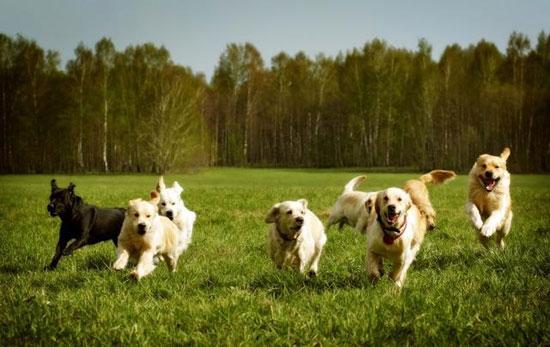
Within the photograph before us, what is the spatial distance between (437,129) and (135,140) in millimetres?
28253

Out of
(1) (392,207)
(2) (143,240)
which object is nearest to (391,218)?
(1) (392,207)

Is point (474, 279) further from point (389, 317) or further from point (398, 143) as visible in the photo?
point (398, 143)

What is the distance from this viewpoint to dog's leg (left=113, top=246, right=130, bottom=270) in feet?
20.4

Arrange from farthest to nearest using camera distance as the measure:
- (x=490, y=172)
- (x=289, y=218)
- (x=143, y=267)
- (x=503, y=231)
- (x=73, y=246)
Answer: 1. (x=503, y=231)
2. (x=490, y=172)
3. (x=73, y=246)
4. (x=289, y=218)
5. (x=143, y=267)

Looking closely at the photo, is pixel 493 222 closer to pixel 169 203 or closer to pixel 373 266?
pixel 373 266

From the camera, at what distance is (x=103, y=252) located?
7.82m

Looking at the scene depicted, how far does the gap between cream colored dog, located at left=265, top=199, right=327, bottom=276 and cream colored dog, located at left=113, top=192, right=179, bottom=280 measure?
52.1 inches

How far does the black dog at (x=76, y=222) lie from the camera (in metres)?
7.11

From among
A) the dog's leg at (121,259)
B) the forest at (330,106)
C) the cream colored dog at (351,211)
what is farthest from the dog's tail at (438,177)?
the forest at (330,106)

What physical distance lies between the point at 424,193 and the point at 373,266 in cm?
203

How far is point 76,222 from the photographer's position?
291 inches

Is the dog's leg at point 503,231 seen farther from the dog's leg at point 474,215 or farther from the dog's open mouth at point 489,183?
the dog's open mouth at point 489,183

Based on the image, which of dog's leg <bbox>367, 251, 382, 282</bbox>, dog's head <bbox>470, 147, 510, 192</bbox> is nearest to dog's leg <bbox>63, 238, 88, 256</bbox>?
dog's leg <bbox>367, 251, 382, 282</bbox>

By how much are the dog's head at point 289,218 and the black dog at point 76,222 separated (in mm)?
2711
